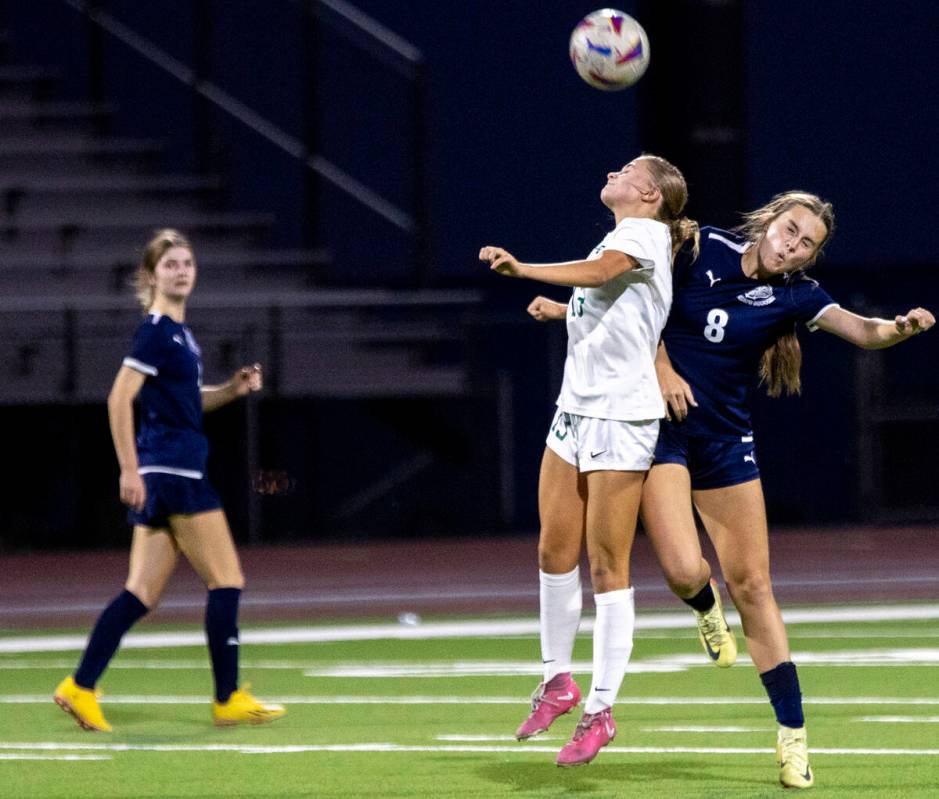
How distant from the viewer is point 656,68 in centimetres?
1938

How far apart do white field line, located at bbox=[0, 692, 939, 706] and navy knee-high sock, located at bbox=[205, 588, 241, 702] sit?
2.99 feet

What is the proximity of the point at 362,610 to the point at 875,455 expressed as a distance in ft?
27.0

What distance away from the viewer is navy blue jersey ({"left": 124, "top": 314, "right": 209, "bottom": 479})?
9.02 m

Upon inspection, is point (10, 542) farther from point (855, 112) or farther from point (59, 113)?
point (855, 112)

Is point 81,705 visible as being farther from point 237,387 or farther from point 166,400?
point 237,387

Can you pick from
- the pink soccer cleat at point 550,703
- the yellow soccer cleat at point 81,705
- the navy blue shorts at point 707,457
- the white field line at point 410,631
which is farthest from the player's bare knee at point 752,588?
the white field line at point 410,631

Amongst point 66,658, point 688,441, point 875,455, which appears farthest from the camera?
point 875,455

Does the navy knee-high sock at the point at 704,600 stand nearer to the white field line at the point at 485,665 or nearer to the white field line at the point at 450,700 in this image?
the white field line at the point at 450,700

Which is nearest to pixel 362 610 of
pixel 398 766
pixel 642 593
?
pixel 642 593

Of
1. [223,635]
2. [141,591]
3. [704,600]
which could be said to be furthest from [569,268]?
[141,591]

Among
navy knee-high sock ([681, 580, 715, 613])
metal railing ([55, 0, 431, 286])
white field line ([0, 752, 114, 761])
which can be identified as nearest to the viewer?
white field line ([0, 752, 114, 761])

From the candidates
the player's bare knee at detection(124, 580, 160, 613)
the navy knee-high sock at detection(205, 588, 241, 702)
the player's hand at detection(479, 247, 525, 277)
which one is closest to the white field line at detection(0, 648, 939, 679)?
the navy knee-high sock at detection(205, 588, 241, 702)

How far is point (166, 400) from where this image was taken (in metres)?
9.05

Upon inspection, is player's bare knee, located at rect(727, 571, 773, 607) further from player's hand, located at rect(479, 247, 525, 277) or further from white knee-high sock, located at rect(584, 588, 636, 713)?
player's hand, located at rect(479, 247, 525, 277)
